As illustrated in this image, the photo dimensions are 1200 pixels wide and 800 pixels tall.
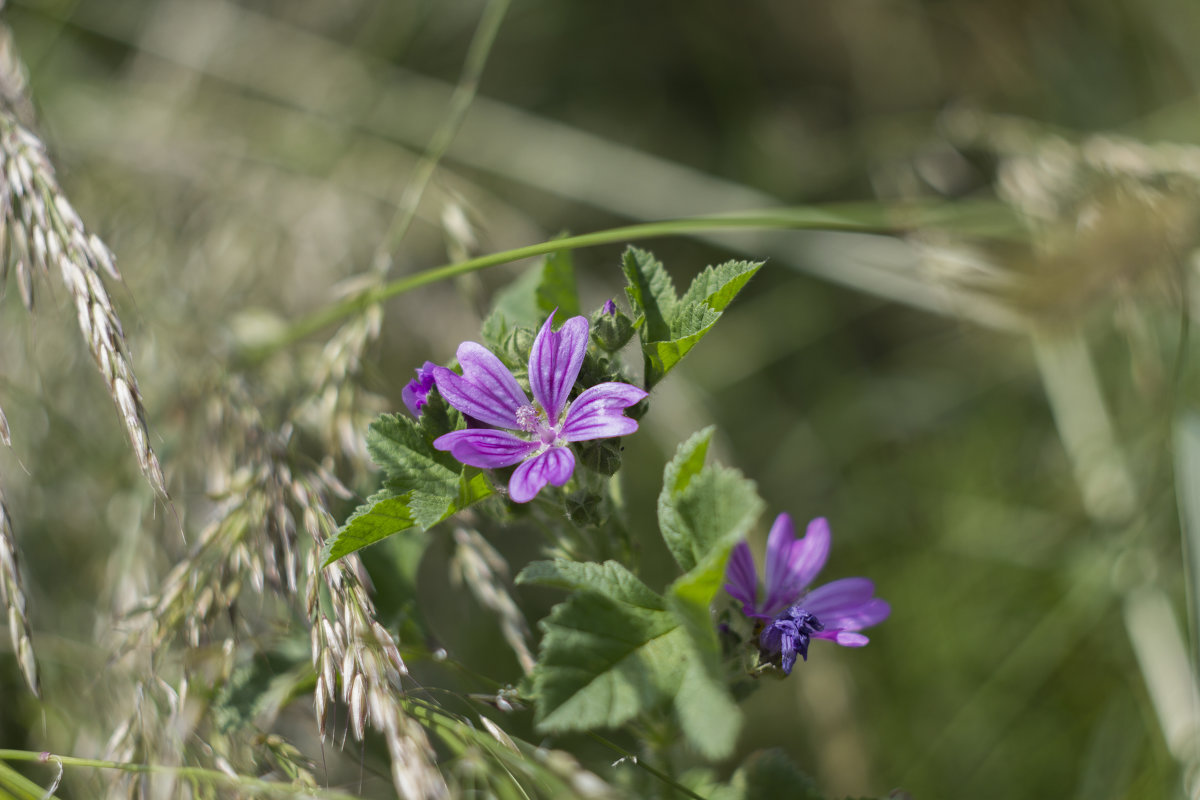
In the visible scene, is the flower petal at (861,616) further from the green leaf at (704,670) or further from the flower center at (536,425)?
the flower center at (536,425)

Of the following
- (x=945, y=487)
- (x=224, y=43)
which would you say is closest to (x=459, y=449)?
(x=945, y=487)

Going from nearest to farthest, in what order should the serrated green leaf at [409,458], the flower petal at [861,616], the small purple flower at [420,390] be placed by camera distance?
1. the serrated green leaf at [409,458]
2. the small purple flower at [420,390]
3. the flower petal at [861,616]

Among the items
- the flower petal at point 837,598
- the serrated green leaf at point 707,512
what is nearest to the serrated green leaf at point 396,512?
the serrated green leaf at point 707,512

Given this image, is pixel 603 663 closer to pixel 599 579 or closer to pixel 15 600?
pixel 599 579

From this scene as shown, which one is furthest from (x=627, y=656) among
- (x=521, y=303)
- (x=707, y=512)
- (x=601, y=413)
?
(x=521, y=303)

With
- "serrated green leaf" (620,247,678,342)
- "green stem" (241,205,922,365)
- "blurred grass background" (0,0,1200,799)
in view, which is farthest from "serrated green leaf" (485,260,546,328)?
"blurred grass background" (0,0,1200,799)

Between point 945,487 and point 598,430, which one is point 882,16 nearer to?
point 945,487
